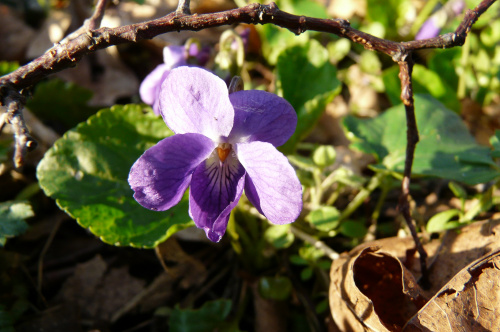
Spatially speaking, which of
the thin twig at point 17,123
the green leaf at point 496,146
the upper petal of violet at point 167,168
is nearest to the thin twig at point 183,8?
the upper petal of violet at point 167,168

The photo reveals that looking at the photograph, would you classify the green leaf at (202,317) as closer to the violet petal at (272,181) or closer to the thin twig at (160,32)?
the violet petal at (272,181)

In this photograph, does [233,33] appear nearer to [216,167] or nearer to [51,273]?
[216,167]

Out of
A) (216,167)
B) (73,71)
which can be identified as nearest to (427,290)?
(216,167)

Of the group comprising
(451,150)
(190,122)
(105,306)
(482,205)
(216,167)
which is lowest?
(105,306)

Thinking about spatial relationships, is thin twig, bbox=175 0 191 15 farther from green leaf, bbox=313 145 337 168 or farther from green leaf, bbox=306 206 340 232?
green leaf, bbox=306 206 340 232

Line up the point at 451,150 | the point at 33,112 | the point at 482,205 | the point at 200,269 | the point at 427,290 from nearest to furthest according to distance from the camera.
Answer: the point at 427,290
the point at 482,205
the point at 451,150
the point at 200,269
the point at 33,112

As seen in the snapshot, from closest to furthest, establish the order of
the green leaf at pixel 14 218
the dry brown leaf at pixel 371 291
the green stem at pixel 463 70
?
the dry brown leaf at pixel 371 291, the green leaf at pixel 14 218, the green stem at pixel 463 70

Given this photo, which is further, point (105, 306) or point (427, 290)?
point (105, 306)

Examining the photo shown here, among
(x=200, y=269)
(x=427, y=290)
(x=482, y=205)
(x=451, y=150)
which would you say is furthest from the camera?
(x=200, y=269)
